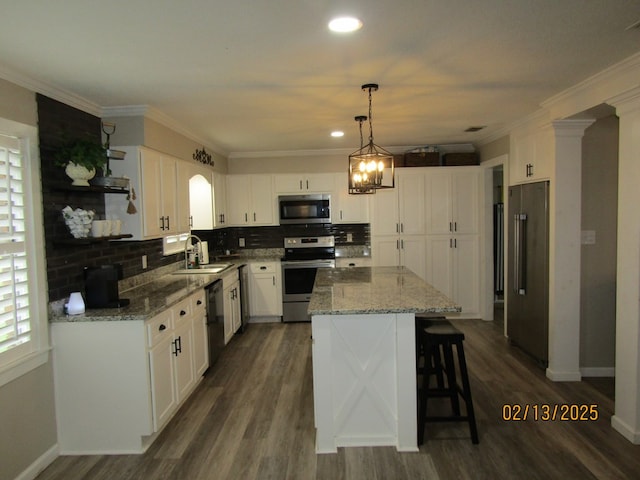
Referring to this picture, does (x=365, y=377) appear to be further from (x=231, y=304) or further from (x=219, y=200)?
(x=219, y=200)

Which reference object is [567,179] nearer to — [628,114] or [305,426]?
[628,114]

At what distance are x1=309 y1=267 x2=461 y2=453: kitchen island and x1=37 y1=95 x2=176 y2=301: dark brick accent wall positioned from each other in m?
1.71

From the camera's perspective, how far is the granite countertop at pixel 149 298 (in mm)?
2662

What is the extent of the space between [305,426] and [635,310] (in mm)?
2342

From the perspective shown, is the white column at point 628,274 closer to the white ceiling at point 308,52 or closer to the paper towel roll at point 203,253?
the white ceiling at point 308,52

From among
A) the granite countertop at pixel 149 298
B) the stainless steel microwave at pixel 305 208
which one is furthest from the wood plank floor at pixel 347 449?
the stainless steel microwave at pixel 305 208

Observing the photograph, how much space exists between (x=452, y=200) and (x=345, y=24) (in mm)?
3963

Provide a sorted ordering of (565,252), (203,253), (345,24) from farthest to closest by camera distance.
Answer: (203,253), (565,252), (345,24)

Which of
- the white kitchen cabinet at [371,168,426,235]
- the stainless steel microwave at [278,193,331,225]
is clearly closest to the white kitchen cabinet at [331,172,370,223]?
the stainless steel microwave at [278,193,331,225]

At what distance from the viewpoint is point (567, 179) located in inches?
139

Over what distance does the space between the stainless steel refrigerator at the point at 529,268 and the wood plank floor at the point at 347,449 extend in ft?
1.39

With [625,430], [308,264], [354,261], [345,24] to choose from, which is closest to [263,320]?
[308,264]

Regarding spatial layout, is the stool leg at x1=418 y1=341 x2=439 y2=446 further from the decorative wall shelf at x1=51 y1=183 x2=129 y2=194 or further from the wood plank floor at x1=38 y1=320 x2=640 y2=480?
the decorative wall shelf at x1=51 y1=183 x2=129 y2=194

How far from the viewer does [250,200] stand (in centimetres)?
585
